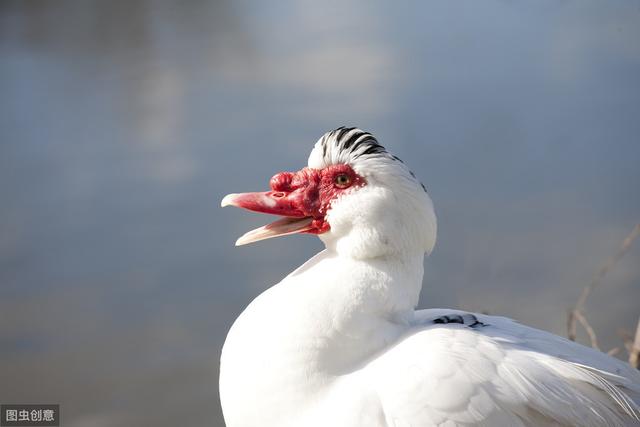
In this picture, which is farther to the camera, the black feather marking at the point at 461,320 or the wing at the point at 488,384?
the black feather marking at the point at 461,320

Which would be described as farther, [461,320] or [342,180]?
[461,320]

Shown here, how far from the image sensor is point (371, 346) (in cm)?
176

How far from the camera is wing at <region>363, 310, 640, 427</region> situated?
1.65 m

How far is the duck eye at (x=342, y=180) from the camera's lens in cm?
179

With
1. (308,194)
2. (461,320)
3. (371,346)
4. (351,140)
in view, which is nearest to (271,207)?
(308,194)

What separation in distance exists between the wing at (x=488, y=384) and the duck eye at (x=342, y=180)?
1.18 ft

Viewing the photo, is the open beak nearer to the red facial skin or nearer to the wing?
the red facial skin

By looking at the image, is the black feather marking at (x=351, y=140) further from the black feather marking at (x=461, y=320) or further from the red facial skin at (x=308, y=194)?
the black feather marking at (x=461, y=320)

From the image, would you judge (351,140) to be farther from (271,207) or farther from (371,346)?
(371,346)

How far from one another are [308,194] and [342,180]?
85mm

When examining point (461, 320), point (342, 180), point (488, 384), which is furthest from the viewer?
point (461, 320)

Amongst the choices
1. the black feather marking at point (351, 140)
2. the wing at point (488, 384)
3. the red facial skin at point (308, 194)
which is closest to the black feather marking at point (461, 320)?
the wing at point (488, 384)

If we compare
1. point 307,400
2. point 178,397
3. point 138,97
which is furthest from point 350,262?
point 138,97

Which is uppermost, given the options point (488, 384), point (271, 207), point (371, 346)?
point (271, 207)
